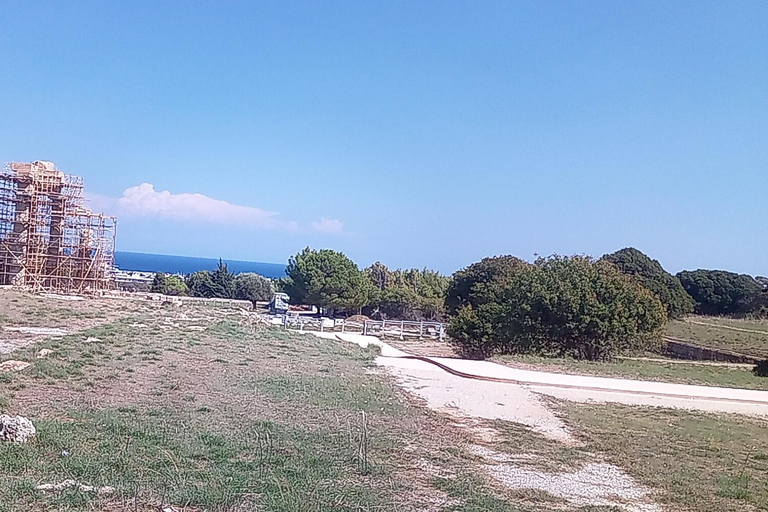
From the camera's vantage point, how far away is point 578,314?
61.8 ft

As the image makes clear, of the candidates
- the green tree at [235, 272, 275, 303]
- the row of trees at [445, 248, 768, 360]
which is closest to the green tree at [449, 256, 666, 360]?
the row of trees at [445, 248, 768, 360]

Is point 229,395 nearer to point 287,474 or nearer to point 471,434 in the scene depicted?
point 471,434

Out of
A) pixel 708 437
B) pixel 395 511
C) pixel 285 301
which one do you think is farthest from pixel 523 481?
pixel 285 301

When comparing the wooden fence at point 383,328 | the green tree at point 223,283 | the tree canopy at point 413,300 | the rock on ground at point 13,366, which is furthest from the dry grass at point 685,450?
the green tree at point 223,283

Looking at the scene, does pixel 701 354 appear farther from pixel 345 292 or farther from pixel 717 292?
pixel 717 292

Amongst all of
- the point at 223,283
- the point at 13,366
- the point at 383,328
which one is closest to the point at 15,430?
the point at 13,366

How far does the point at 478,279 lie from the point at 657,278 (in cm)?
1415

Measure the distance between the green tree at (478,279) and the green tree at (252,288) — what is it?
1039 inches

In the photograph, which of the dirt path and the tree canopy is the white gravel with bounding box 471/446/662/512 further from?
the tree canopy

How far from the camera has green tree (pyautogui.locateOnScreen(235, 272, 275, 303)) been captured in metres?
56.1

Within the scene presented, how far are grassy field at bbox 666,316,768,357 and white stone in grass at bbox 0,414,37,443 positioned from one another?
2751 cm

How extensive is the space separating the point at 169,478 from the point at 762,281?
209 feet

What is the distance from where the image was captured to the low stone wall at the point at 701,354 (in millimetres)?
25688

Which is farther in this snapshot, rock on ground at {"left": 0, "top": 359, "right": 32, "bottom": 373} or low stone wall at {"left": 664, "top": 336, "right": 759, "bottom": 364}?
low stone wall at {"left": 664, "top": 336, "right": 759, "bottom": 364}
